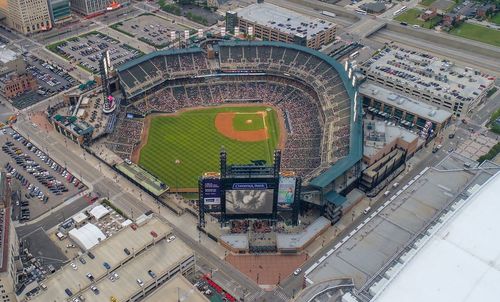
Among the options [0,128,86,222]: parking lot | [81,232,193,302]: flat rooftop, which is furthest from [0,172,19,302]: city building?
[81,232,193,302]: flat rooftop

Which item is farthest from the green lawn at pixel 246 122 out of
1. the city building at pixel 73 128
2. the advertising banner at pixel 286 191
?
the advertising banner at pixel 286 191

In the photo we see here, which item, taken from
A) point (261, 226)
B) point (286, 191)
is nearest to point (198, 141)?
point (261, 226)

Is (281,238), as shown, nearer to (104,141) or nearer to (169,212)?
(169,212)

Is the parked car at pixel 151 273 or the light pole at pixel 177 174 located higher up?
the parked car at pixel 151 273

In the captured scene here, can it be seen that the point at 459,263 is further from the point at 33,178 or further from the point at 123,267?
the point at 33,178

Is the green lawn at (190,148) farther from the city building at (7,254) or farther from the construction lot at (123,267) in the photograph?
the city building at (7,254)
